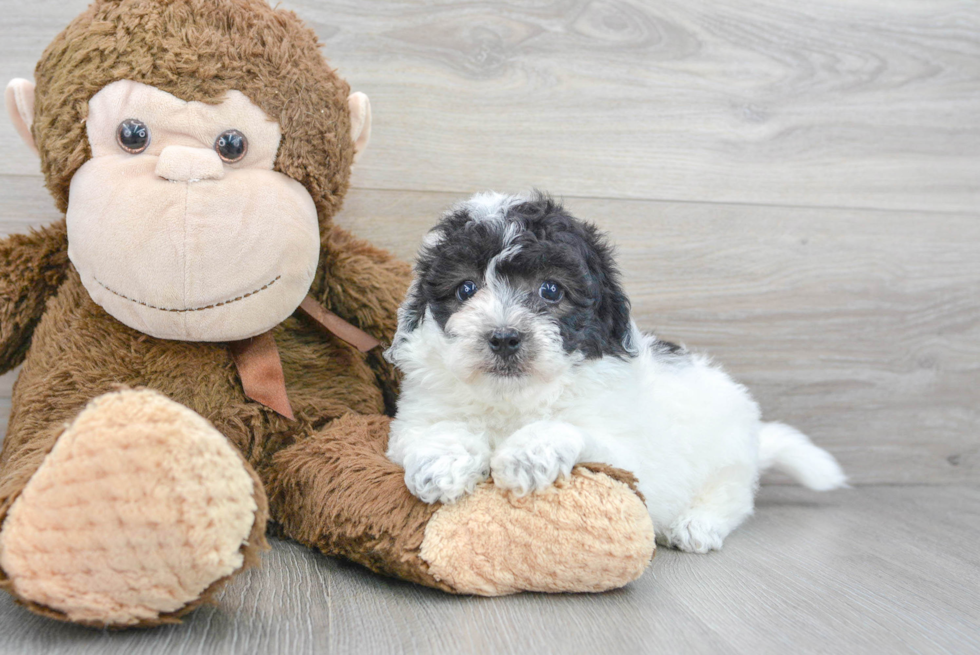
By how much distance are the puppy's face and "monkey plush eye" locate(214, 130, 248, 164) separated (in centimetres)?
42

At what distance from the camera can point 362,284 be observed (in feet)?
6.07

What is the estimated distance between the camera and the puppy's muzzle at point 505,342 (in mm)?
1380

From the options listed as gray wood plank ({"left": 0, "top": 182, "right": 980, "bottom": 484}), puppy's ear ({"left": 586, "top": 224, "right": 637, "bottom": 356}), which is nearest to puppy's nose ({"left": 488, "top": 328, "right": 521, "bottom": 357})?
puppy's ear ({"left": 586, "top": 224, "right": 637, "bottom": 356})

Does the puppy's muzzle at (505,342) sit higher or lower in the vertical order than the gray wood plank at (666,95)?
lower

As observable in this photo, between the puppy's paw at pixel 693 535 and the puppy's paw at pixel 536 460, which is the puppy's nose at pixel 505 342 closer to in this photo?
the puppy's paw at pixel 536 460

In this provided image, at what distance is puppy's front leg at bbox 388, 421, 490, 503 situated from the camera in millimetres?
1353

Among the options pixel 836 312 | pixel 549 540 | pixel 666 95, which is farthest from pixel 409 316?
pixel 836 312

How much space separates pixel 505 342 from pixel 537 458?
211mm

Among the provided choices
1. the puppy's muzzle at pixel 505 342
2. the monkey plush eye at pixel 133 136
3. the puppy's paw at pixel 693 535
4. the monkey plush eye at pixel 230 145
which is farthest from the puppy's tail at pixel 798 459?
the monkey plush eye at pixel 133 136

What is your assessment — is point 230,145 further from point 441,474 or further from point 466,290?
point 441,474

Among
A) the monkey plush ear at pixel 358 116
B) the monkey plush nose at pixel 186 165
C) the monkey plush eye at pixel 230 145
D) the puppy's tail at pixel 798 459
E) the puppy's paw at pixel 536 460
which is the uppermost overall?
the monkey plush ear at pixel 358 116

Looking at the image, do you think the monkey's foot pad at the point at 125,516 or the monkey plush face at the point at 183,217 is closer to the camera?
the monkey's foot pad at the point at 125,516

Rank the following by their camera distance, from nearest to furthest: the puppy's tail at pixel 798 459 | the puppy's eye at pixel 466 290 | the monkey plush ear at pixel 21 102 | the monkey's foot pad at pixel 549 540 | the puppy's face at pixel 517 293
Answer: the monkey's foot pad at pixel 549 540 < the puppy's face at pixel 517 293 < the puppy's eye at pixel 466 290 < the monkey plush ear at pixel 21 102 < the puppy's tail at pixel 798 459

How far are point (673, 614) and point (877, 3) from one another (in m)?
2.01
